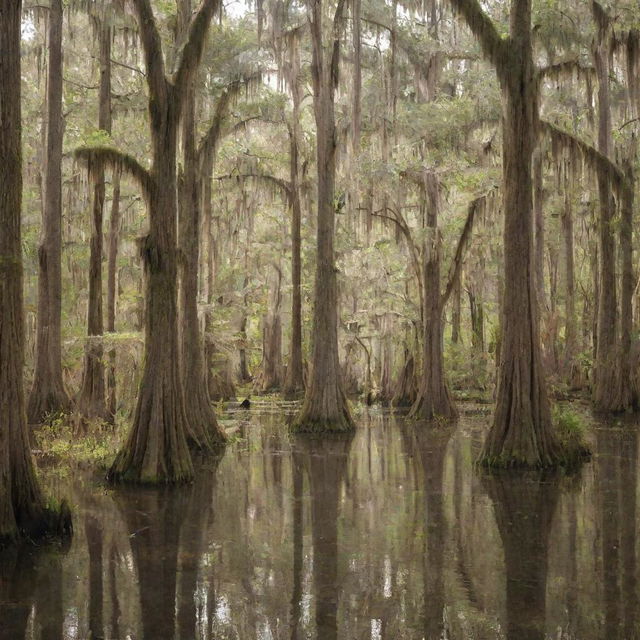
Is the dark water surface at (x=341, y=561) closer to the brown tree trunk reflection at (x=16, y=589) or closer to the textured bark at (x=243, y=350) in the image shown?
the brown tree trunk reflection at (x=16, y=589)

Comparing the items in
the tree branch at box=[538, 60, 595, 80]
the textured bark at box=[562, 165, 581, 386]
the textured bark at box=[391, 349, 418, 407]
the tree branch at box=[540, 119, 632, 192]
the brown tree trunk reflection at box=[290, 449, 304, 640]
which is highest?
the tree branch at box=[538, 60, 595, 80]

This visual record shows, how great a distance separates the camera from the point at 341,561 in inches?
270

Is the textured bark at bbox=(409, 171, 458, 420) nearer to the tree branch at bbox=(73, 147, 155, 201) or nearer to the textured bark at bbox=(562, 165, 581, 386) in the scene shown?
the textured bark at bbox=(562, 165, 581, 386)

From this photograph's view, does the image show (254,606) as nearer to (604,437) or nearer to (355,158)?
(604,437)

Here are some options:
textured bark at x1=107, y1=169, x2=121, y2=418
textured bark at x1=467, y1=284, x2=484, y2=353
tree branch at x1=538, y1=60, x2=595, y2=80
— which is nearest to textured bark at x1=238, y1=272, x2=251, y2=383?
textured bark at x1=467, y1=284, x2=484, y2=353

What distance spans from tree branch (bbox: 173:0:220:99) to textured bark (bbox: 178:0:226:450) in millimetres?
2228

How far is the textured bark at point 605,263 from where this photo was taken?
20672mm

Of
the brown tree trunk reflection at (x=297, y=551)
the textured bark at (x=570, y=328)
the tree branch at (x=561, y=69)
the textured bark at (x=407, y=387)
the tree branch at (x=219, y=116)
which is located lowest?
the brown tree trunk reflection at (x=297, y=551)

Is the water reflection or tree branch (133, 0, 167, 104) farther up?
tree branch (133, 0, 167, 104)

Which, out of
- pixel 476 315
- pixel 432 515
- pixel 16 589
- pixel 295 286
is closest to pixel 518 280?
pixel 432 515

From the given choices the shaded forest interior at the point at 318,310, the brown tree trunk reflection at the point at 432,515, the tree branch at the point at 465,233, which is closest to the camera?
the brown tree trunk reflection at the point at 432,515

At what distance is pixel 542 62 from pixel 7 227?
833 inches

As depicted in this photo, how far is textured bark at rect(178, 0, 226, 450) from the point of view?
47.0ft

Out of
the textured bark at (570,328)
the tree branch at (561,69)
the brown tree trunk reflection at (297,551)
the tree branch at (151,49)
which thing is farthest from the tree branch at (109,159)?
the textured bark at (570,328)
